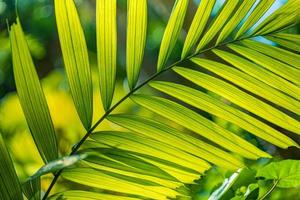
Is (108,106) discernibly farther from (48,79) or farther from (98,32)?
(48,79)

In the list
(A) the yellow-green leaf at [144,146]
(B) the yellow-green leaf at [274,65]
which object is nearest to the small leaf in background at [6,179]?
(A) the yellow-green leaf at [144,146]

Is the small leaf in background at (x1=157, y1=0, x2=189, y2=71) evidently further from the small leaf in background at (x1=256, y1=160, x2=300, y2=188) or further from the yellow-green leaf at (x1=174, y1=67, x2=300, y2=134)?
the small leaf in background at (x1=256, y1=160, x2=300, y2=188)

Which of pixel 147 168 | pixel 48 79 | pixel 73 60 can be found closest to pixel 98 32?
pixel 73 60

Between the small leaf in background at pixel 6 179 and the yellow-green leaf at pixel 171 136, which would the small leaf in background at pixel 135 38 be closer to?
the yellow-green leaf at pixel 171 136

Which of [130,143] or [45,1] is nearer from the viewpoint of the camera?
[130,143]

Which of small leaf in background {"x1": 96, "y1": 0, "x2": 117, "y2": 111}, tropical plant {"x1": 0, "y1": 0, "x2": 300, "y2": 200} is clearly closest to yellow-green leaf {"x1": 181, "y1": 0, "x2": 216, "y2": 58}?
tropical plant {"x1": 0, "y1": 0, "x2": 300, "y2": 200}

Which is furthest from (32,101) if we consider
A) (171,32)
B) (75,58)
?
(171,32)
